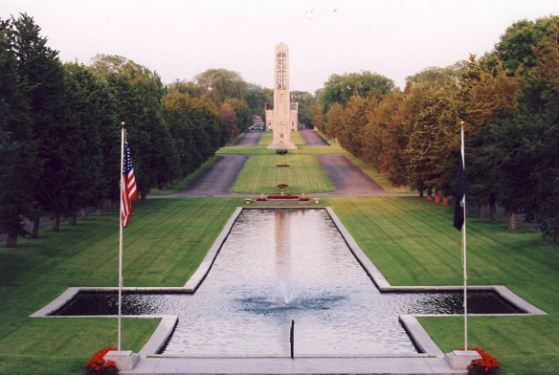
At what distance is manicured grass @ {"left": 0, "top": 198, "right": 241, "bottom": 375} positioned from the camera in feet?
85.0

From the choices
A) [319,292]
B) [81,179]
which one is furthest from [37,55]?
[319,292]

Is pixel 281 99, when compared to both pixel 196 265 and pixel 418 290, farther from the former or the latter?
pixel 418 290

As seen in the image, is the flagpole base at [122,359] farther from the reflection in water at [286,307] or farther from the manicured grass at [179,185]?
the manicured grass at [179,185]

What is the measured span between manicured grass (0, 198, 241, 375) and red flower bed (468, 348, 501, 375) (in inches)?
411

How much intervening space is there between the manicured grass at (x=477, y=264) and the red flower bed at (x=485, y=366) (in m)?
0.52

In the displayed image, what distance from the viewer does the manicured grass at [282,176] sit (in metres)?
88.7

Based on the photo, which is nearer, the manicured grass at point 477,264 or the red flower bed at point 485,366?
the red flower bed at point 485,366

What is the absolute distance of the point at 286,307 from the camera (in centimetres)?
3281

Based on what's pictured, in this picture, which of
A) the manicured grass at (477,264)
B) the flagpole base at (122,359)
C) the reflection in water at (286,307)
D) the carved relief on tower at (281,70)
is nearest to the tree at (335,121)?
the carved relief on tower at (281,70)

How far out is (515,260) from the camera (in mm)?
42594

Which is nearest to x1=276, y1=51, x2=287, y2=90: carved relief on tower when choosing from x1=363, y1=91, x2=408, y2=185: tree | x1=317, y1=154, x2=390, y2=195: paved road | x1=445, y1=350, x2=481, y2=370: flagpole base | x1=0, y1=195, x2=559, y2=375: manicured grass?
x1=317, y1=154, x2=390, y2=195: paved road

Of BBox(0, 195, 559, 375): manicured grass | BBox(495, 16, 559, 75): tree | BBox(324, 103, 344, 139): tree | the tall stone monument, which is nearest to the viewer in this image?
BBox(0, 195, 559, 375): manicured grass

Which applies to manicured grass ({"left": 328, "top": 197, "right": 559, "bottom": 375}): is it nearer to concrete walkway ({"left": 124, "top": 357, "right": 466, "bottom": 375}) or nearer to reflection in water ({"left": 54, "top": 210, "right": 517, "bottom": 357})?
reflection in water ({"left": 54, "top": 210, "right": 517, "bottom": 357})

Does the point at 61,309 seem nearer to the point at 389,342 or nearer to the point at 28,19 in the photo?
the point at 389,342
